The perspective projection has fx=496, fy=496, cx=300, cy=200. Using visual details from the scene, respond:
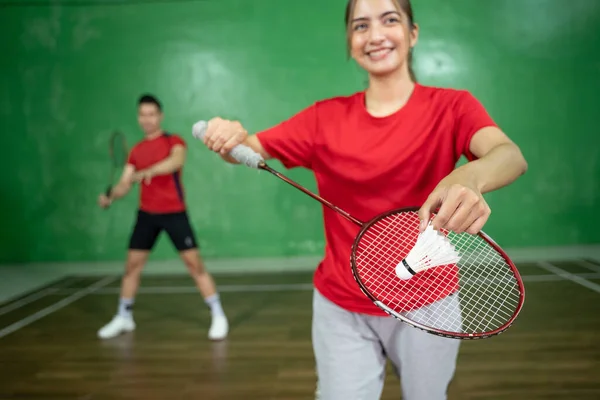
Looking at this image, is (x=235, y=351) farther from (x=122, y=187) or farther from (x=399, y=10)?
(x=399, y=10)

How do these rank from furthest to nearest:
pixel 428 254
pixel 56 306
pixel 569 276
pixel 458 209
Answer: pixel 569 276 < pixel 56 306 < pixel 428 254 < pixel 458 209

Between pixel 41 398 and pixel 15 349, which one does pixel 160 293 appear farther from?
pixel 41 398

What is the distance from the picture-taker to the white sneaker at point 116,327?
343 centimetres

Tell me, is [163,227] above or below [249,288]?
above

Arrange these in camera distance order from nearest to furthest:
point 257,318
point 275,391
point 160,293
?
point 275,391, point 257,318, point 160,293

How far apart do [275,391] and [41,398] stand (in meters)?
1.21

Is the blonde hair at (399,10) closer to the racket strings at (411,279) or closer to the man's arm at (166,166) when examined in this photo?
the racket strings at (411,279)

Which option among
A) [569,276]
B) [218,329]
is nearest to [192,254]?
[218,329]

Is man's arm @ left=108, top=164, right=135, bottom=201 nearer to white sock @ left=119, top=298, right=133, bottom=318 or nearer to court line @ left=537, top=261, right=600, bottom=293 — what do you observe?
white sock @ left=119, top=298, right=133, bottom=318

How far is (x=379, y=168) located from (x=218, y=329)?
243 cm

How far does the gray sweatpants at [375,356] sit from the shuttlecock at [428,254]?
0.20 meters

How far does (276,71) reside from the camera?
17.5 feet

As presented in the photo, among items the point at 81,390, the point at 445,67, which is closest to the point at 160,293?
the point at 81,390

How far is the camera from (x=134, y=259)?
11.2ft
